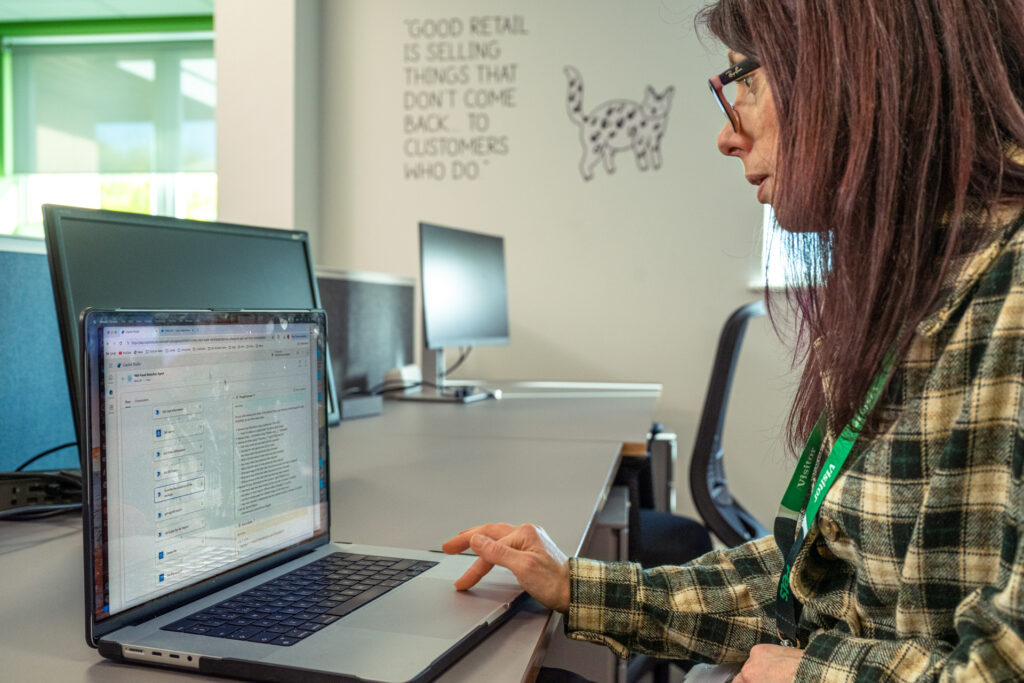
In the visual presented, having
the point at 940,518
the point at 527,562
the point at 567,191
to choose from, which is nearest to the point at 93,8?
the point at 567,191

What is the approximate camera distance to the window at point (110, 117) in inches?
165

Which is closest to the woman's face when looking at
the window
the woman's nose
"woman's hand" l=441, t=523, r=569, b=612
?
the woman's nose

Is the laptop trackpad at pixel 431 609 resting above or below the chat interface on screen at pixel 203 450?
below

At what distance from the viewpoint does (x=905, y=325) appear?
1.95 feet

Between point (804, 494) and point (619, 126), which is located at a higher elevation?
point (619, 126)

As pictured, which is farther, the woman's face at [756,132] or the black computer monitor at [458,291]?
the black computer monitor at [458,291]

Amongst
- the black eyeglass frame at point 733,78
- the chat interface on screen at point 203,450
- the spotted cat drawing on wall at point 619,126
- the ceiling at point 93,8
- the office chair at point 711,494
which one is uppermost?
A: the ceiling at point 93,8

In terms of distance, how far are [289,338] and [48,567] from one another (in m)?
0.31

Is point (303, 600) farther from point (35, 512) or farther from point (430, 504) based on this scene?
point (35, 512)

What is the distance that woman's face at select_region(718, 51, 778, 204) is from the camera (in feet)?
2.38

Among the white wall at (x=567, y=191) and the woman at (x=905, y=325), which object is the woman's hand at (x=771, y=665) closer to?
the woman at (x=905, y=325)

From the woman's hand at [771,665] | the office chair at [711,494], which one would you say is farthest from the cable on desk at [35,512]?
the office chair at [711,494]

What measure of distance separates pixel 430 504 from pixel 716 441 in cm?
102

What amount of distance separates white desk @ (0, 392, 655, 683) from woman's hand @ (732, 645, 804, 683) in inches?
6.3
